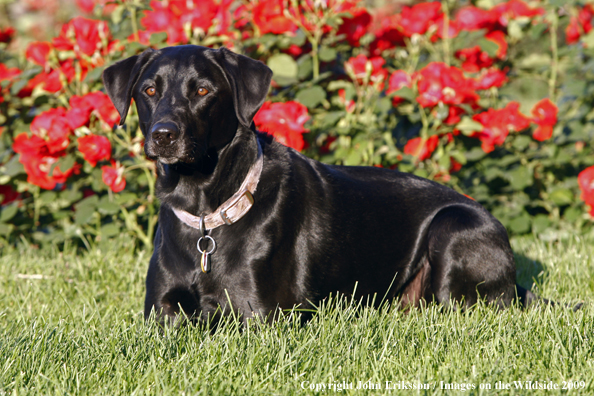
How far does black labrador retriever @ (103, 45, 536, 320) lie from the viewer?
113 inches

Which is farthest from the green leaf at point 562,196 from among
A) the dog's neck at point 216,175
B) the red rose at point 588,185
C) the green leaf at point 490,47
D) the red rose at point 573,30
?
the dog's neck at point 216,175

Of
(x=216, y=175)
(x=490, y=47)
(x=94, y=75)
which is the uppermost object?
(x=490, y=47)

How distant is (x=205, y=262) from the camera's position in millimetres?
2869

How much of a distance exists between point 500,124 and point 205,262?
275 centimetres

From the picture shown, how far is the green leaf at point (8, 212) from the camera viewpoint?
14.6ft

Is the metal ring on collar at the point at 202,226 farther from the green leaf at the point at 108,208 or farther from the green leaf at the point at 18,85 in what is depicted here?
the green leaf at the point at 18,85

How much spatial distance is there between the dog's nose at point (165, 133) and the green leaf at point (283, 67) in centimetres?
188

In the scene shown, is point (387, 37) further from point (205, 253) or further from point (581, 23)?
point (205, 253)

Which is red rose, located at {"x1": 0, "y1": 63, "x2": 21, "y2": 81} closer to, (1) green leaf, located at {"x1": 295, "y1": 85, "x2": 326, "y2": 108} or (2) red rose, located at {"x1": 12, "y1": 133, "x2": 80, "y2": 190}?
(2) red rose, located at {"x1": 12, "y1": 133, "x2": 80, "y2": 190}

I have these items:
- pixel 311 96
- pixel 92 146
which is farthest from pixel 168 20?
pixel 311 96

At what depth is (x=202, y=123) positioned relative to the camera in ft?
9.43

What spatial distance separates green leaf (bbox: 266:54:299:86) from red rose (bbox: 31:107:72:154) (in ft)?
5.04

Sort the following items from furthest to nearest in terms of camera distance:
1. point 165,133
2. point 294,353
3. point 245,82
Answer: point 245,82 < point 165,133 < point 294,353

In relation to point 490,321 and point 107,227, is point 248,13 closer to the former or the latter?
point 107,227
